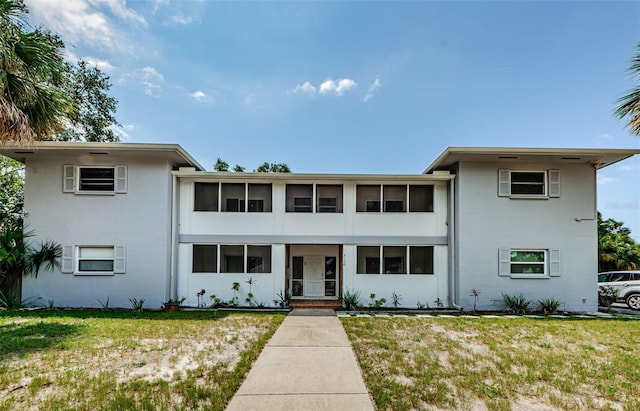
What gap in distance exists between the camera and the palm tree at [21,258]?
1042 centimetres

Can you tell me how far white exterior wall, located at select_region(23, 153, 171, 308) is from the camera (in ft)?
35.3

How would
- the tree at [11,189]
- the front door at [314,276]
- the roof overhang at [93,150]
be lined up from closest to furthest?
1. the roof overhang at [93,150]
2. the front door at [314,276]
3. the tree at [11,189]

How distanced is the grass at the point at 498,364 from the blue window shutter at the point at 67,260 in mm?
9530

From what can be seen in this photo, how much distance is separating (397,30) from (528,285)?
10981 mm

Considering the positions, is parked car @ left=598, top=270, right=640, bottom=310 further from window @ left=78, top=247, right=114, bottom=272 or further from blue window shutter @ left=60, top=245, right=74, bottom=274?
blue window shutter @ left=60, top=245, right=74, bottom=274

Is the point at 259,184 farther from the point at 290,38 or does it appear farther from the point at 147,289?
the point at 290,38

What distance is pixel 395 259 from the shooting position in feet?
38.6

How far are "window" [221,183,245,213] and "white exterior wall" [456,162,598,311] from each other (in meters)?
7.88

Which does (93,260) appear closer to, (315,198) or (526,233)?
(315,198)

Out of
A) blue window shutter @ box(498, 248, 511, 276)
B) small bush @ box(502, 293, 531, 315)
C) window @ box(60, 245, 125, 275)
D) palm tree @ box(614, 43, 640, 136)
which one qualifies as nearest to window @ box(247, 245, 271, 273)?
window @ box(60, 245, 125, 275)

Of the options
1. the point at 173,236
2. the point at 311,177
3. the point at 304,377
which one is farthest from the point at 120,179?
the point at 304,377

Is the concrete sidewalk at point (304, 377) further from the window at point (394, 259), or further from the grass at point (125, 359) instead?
the window at point (394, 259)

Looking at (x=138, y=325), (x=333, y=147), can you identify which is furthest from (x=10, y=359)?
(x=333, y=147)

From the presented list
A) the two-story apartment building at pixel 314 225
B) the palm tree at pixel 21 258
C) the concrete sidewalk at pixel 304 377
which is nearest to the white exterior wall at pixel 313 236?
the two-story apartment building at pixel 314 225
